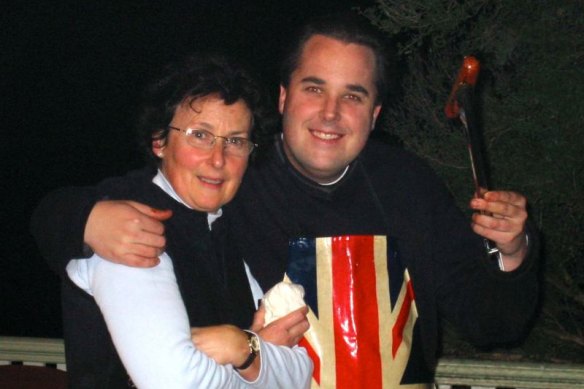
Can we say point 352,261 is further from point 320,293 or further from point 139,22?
point 139,22

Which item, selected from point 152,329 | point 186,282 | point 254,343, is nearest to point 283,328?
point 254,343

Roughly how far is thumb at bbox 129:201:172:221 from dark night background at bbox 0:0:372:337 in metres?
13.3

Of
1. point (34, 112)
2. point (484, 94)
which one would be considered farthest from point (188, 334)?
point (34, 112)

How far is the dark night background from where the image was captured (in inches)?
641

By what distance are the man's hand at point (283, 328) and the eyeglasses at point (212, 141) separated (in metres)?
0.42

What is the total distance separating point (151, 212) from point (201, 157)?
0.85 ft

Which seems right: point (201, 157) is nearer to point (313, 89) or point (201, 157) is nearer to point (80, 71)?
point (313, 89)

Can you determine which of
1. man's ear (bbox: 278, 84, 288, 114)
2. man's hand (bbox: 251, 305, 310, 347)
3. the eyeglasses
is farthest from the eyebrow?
man's hand (bbox: 251, 305, 310, 347)

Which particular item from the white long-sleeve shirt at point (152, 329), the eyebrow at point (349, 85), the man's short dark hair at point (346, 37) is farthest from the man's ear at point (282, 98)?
the white long-sleeve shirt at point (152, 329)

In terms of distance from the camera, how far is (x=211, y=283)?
190 centimetres

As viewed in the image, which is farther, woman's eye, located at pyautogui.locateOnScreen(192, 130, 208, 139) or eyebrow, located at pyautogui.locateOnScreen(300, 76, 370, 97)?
eyebrow, located at pyautogui.locateOnScreen(300, 76, 370, 97)

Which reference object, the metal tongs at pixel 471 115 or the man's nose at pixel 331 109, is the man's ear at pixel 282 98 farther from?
the metal tongs at pixel 471 115

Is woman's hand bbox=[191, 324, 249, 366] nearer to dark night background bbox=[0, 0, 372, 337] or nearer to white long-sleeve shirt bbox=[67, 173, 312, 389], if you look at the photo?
white long-sleeve shirt bbox=[67, 173, 312, 389]

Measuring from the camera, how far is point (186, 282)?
72.2 inches
